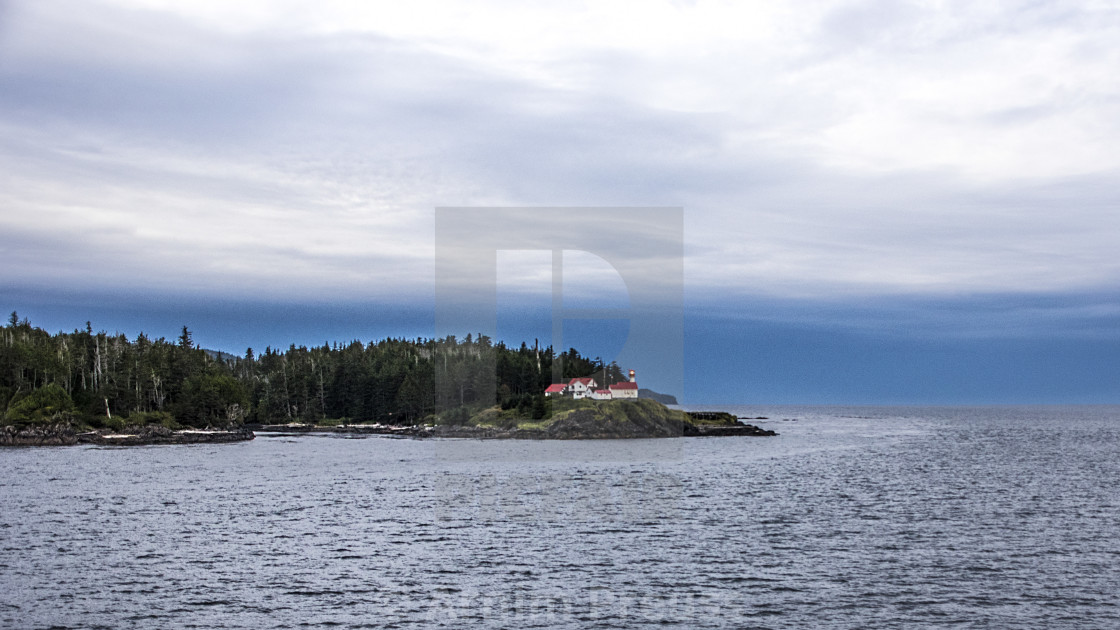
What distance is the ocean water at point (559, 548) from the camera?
4116 centimetres

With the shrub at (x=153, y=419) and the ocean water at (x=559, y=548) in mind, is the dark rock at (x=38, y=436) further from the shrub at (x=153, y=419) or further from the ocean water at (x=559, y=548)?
the ocean water at (x=559, y=548)

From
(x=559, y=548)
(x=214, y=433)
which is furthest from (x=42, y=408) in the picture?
(x=559, y=548)

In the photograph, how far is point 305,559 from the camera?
53.9 m

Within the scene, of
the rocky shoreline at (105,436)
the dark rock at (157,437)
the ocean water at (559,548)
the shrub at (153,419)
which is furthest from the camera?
the shrub at (153,419)

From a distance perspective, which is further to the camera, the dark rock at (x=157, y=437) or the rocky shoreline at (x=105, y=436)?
the dark rock at (x=157, y=437)

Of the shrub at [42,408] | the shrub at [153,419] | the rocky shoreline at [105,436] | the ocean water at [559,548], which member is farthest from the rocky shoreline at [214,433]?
the ocean water at [559,548]

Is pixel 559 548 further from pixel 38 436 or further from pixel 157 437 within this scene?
pixel 38 436

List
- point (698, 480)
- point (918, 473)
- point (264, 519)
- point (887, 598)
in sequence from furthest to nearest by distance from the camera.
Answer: point (918, 473), point (698, 480), point (264, 519), point (887, 598)

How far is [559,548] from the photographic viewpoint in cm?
5775

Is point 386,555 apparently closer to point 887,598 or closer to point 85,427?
point 887,598

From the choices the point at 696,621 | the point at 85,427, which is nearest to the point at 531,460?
the point at 696,621

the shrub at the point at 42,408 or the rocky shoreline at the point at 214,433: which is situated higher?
the shrub at the point at 42,408

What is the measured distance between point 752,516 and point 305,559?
4067 centimetres

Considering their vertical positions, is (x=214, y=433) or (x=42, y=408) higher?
(x=42, y=408)
